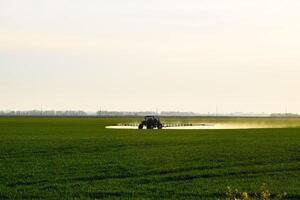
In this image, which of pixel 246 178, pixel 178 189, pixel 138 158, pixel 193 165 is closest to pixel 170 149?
pixel 138 158

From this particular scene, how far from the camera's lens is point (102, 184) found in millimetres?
24578

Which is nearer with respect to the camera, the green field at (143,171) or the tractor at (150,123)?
the green field at (143,171)

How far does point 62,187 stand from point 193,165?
10.1 meters

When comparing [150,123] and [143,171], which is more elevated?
[150,123]

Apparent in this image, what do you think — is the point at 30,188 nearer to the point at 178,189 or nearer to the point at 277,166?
the point at 178,189

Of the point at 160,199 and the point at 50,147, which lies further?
the point at 50,147

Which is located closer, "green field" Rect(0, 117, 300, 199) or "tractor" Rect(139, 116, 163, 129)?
"green field" Rect(0, 117, 300, 199)

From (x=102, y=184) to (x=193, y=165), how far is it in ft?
27.4

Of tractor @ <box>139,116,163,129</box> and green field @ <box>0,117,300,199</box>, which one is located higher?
tractor @ <box>139,116,163,129</box>

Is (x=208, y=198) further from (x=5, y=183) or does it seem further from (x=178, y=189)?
(x=5, y=183)

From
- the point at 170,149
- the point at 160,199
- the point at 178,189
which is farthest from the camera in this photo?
the point at 170,149

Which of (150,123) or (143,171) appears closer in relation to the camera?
(143,171)

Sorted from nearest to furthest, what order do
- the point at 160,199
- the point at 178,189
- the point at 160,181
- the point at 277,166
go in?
the point at 160,199 → the point at 178,189 → the point at 160,181 → the point at 277,166

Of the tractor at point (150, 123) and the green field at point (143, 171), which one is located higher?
the tractor at point (150, 123)
